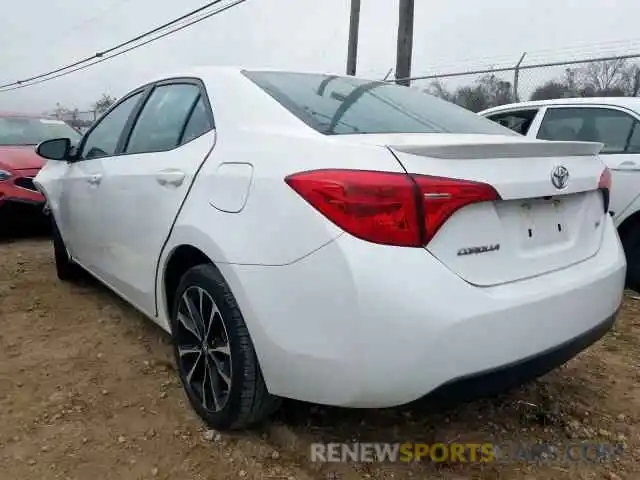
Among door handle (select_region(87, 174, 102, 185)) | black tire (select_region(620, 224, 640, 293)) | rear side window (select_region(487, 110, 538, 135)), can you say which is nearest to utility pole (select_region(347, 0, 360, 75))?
rear side window (select_region(487, 110, 538, 135))

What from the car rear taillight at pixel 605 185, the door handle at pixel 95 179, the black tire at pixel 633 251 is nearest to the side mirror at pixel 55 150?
the door handle at pixel 95 179

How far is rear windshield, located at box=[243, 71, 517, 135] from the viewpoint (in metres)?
2.04

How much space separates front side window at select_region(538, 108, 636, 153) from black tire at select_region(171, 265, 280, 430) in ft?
11.1

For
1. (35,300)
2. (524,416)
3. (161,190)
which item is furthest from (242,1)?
(524,416)

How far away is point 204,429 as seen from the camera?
2244 mm

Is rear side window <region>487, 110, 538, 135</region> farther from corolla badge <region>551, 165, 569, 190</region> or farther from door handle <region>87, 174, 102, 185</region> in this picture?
door handle <region>87, 174, 102, 185</region>

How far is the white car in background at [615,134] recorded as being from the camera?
397 centimetres

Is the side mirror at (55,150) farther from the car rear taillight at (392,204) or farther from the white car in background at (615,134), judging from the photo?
the white car in background at (615,134)

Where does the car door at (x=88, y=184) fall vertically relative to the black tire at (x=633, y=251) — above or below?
above

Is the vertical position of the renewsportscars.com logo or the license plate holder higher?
the license plate holder

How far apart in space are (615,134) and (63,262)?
13.9ft

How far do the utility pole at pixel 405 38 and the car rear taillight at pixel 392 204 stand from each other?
25.1 feet

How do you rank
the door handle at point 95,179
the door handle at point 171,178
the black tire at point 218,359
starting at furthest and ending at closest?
1. the door handle at point 95,179
2. the door handle at point 171,178
3. the black tire at point 218,359

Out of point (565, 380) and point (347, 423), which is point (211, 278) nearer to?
point (347, 423)
